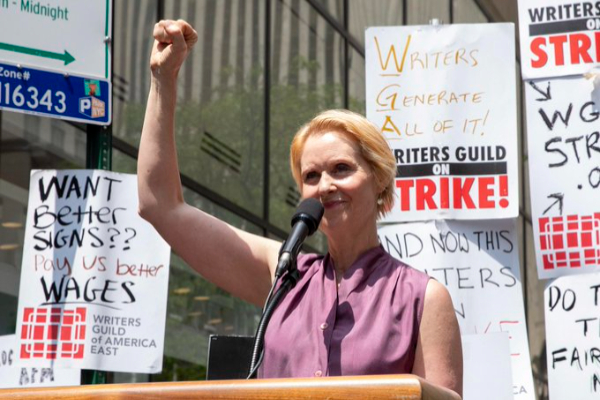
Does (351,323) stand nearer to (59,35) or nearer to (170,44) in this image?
(170,44)

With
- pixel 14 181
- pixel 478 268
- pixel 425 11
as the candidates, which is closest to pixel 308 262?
pixel 478 268

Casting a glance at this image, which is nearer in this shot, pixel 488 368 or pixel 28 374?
pixel 488 368

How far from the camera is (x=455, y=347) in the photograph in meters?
2.57

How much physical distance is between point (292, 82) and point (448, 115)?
4.58 meters

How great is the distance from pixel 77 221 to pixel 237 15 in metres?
4.13

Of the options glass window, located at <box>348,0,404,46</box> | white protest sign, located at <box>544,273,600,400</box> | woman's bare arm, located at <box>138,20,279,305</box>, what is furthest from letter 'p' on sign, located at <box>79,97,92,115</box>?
glass window, located at <box>348,0,404,46</box>

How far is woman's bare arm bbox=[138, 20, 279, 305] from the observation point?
2707 millimetres

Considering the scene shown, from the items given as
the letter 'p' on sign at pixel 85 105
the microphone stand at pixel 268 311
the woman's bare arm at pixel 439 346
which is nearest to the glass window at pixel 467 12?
the letter 'p' on sign at pixel 85 105

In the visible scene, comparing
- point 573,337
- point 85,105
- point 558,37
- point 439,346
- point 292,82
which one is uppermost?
point 292,82

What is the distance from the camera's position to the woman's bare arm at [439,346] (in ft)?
8.30

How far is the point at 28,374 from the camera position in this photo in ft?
18.3

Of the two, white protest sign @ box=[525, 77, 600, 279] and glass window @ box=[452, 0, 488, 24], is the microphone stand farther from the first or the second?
glass window @ box=[452, 0, 488, 24]

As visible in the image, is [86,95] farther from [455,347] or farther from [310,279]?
[455,347]

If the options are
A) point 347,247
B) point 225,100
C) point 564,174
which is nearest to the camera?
point 347,247
